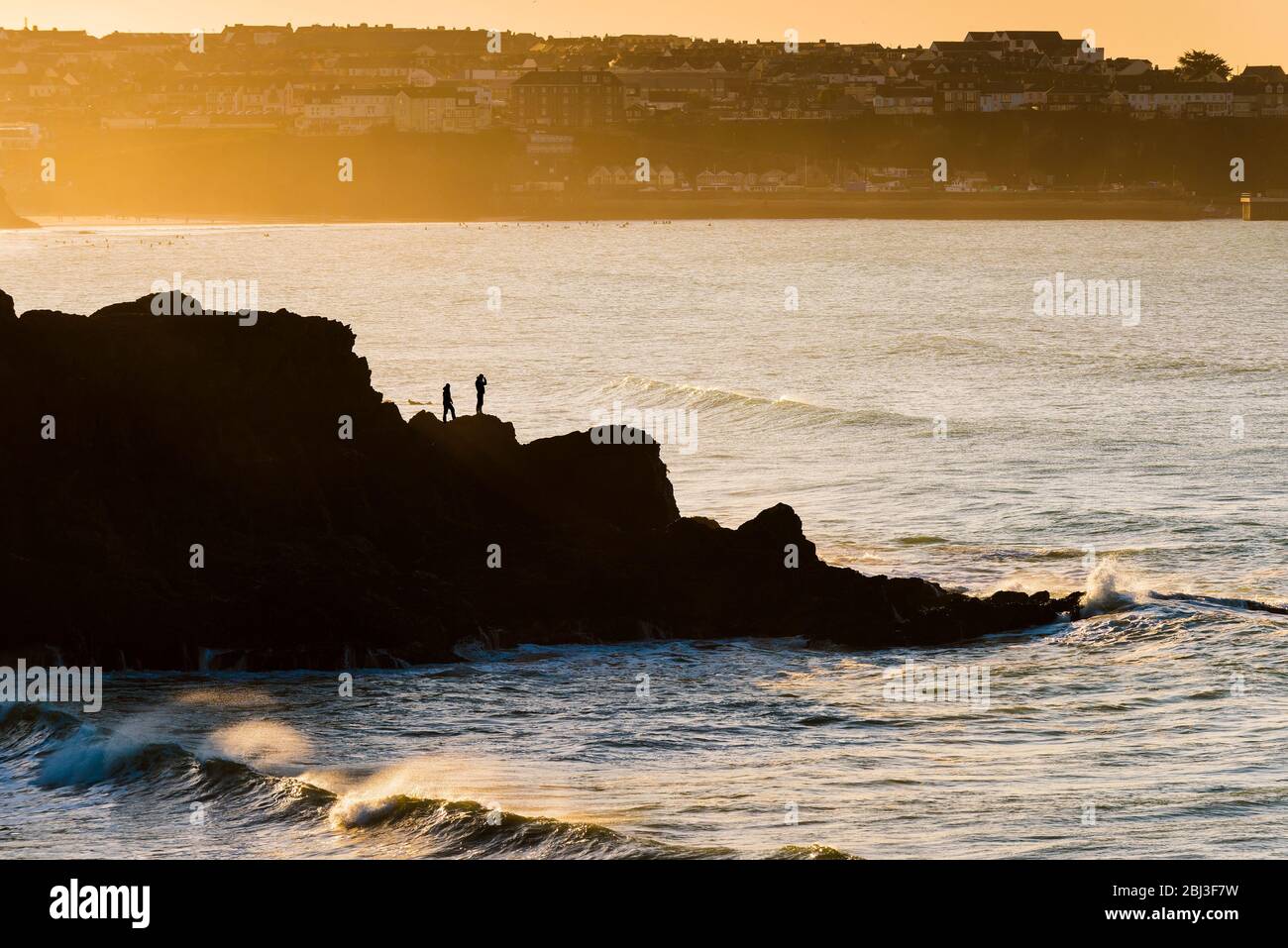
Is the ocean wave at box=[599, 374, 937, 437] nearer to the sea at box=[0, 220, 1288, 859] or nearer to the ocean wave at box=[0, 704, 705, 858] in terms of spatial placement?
the sea at box=[0, 220, 1288, 859]

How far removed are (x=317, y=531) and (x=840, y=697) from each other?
21.9ft

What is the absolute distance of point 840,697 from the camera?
21641 millimetres

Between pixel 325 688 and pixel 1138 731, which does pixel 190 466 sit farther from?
pixel 1138 731

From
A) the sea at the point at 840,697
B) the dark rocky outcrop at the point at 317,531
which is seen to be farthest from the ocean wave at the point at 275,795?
the dark rocky outcrop at the point at 317,531

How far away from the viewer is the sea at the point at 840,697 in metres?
16.7

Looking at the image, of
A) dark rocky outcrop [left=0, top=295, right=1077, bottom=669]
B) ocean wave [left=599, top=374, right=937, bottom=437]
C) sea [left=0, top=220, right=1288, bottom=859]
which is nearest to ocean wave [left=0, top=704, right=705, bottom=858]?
sea [left=0, top=220, right=1288, bottom=859]

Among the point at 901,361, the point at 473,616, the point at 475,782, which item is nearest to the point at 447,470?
the point at 473,616

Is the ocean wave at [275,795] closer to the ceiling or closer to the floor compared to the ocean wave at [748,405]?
closer to the floor

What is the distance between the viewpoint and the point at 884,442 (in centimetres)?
4494

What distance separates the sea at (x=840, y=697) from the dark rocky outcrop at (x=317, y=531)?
62 centimetres

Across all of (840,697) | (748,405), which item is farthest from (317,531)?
(748,405)

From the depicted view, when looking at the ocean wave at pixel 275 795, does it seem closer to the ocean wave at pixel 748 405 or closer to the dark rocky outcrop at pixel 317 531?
the dark rocky outcrop at pixel 317 531

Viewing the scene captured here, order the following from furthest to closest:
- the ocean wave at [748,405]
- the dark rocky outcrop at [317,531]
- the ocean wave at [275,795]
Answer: the ocean wave at [748,405], the dark rocky outcrop at [317,531], the ocean wave at [275,795]

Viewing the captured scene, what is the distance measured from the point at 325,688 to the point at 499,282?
98991 millimetres
